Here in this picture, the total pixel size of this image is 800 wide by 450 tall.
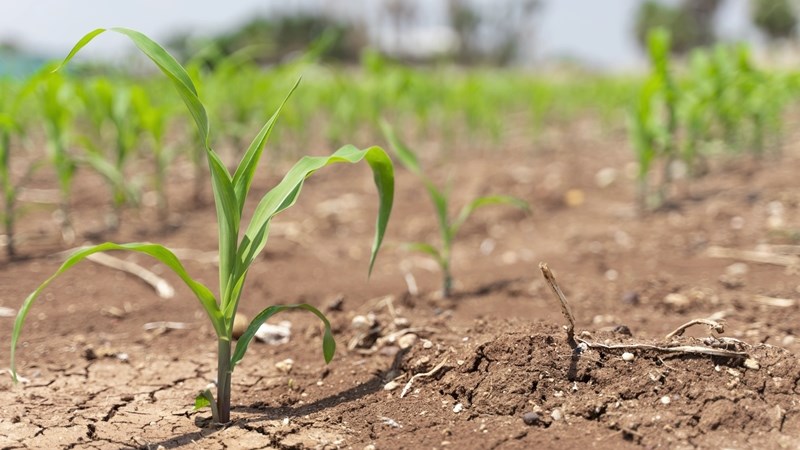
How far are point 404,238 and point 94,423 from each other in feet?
7.26

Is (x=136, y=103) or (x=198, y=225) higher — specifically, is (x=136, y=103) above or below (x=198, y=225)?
above

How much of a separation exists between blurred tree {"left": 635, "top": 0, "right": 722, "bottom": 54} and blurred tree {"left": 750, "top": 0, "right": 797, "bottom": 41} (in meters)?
2.65

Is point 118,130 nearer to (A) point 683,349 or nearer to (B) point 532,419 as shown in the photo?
(B) point 532,419

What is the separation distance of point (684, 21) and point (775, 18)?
10.5 m

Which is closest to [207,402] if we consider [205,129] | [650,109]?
[205,129]

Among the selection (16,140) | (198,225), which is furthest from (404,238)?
(16,140)

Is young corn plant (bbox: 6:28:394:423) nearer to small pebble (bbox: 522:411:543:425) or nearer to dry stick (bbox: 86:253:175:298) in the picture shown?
small pebble (bbox: 522:411:543:425)

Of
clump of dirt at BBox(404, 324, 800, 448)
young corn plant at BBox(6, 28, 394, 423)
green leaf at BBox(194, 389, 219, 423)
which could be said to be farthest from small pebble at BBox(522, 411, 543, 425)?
green leaf at BBox(194, 389, 219, 423)

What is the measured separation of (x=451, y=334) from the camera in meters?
1.91

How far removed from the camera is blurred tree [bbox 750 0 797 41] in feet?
129

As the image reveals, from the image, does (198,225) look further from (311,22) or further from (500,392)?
(311,22)

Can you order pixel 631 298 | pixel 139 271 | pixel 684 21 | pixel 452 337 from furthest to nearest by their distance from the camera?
1. pixel 684 21
2. pixel 139 271
3. pixel 631 298
4. pixel 452 337

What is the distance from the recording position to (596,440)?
1.41 m

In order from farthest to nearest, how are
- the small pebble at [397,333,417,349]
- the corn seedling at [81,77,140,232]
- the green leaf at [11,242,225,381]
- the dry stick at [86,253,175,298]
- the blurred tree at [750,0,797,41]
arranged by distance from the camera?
the blurred tree at [750,0,797,41] → the corn seedling at [81,77,140,232] → the dry stick at [86,253,175,298] → the small pebble at [397,333,417,349] → the green leaf at [11,242,225,381]
